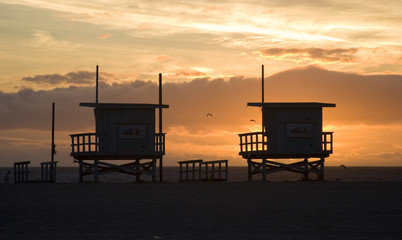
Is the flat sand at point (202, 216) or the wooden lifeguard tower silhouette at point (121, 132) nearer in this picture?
the flat sand at point (202, 216)

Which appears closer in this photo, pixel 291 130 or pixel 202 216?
pixel 202 216

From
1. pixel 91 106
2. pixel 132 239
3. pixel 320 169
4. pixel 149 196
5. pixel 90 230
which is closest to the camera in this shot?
pixel 132 239

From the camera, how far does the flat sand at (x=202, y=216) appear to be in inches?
557

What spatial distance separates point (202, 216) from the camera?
1764cm

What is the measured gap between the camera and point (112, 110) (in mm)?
38812

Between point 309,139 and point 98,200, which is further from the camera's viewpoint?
A: point 309,139

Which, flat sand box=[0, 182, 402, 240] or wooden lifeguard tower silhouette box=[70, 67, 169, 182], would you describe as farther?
wooden lifeguard tower silhouette box=[70, 67, 169, 182]

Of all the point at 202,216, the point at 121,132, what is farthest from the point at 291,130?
the point at 202,216

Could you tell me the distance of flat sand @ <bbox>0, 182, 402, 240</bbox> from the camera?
14.1 m

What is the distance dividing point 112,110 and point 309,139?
1204 centimetres

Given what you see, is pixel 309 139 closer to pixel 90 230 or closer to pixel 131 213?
pixel 131 213

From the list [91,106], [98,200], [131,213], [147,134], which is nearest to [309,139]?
[147,134]

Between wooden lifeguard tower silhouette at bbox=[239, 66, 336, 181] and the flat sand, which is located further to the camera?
wooden lifeguard tower silhouette at bbox=[239, 66, 336, 181]

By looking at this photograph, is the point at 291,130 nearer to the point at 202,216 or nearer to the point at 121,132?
the point at 121,132
